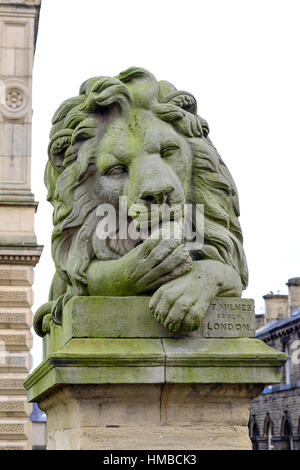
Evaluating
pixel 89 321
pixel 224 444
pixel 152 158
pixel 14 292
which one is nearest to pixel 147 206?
pixel 152 158

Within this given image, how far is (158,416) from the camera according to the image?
5289 millimetres

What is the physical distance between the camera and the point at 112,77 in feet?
19.0

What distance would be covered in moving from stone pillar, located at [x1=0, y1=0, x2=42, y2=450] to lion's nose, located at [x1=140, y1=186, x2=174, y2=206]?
57.1 ft

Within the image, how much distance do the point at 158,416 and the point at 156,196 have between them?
1.08 meters

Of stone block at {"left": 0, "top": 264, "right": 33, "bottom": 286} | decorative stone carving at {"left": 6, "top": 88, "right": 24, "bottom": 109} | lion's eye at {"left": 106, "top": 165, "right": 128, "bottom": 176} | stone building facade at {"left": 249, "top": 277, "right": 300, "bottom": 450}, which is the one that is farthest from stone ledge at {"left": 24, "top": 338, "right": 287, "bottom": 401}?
stone building facade at {"left": 249, "top": 277, "right": 300, "bottom": 450}

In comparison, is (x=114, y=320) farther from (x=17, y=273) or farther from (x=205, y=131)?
(x=17, y=273)

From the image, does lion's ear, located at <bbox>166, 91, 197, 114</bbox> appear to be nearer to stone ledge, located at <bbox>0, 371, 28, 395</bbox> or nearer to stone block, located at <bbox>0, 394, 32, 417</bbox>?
stone ledge, located at <bbox>0, 371, 28, 395</bbox>

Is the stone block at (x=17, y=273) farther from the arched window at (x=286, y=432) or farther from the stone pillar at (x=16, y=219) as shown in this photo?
the arched window at (x=286, y=432)

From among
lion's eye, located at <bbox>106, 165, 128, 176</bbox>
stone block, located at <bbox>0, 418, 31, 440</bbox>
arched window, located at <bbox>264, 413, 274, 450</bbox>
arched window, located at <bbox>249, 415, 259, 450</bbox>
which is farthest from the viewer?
arched window, located at <bbox>249, 415, 259, 450</bbox>

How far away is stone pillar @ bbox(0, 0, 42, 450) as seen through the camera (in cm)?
2273

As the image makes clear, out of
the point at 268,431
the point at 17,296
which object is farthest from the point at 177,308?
the point at 268,431

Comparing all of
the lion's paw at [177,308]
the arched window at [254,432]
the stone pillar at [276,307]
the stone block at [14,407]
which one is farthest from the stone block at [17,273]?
the arched window at [254,432]
